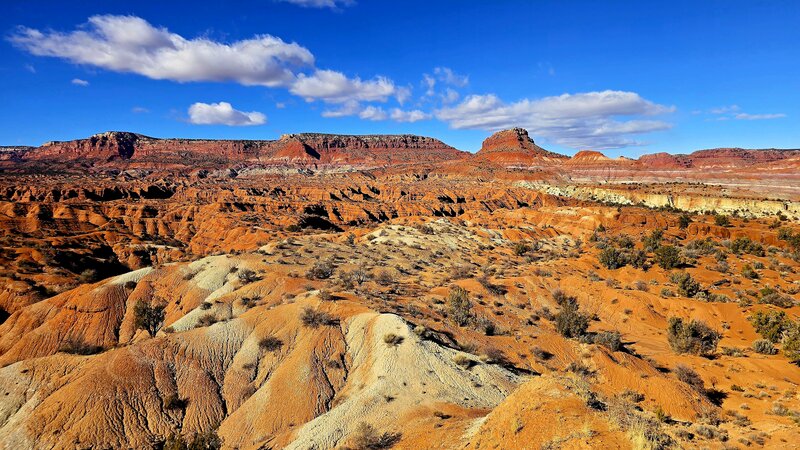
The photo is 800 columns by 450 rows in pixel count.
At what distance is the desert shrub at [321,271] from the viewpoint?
3006cm

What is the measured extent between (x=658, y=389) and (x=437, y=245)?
3207cm

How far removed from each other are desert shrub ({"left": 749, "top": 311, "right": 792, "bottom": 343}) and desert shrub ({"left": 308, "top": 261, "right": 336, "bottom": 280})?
87.9 ft

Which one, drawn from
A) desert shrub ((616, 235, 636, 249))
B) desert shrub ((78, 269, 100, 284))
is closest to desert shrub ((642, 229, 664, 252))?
desert shrub ((616, 235, 636, 249))

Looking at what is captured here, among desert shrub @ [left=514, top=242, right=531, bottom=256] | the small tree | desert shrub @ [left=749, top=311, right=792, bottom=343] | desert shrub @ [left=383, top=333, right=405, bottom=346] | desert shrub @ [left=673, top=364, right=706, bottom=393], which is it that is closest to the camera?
desert shrub @ [left=673, top=364, right=706, bottom=393]

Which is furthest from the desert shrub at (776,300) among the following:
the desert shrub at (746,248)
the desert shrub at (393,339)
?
the desert shrub at (393,339)

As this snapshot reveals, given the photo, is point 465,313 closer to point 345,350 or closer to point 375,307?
point 375,307

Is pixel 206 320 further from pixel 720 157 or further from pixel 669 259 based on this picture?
pixel 720 157

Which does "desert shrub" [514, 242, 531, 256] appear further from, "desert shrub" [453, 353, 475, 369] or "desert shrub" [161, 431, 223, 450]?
"desert shrub" [161, 431, 223, 450]

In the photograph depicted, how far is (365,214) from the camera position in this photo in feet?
280

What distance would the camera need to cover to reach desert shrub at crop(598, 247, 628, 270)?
1481 inches

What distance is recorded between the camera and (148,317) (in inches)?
1068

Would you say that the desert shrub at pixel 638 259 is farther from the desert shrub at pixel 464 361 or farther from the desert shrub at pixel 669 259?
the desert shrub at pixel 464 361

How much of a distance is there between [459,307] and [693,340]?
1232 centimetres

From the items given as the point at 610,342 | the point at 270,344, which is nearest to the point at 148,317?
the point at 270,344
